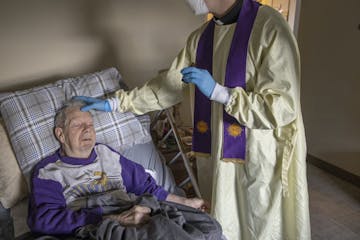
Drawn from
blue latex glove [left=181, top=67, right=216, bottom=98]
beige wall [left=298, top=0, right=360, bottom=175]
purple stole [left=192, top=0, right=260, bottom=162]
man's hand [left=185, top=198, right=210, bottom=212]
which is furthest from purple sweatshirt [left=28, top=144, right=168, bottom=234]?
beige wall [left=298, top=0, right=360, bottom=175]

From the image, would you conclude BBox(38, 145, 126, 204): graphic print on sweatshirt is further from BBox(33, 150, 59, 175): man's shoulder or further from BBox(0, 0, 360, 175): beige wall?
BBox(0, 0, 360, 175): beige wall

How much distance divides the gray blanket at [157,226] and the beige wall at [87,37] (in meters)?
0.94

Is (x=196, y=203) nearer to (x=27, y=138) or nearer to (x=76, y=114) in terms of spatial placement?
(x=76, y=114)

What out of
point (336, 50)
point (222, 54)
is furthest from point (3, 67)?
point (336, 50)

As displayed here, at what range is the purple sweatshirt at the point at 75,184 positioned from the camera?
1.17m

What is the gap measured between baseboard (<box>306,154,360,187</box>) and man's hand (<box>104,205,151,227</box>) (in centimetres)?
186

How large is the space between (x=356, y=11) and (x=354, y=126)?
0.77 meters

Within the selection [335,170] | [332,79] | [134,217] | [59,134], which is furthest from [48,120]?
[335,170]

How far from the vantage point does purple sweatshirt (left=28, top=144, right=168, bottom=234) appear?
1.17 meters

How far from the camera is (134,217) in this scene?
114 centimetres

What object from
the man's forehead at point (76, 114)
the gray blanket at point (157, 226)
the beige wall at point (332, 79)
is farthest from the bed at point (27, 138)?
the beige wall at point (332, 79)

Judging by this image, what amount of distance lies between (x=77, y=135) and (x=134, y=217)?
43cm

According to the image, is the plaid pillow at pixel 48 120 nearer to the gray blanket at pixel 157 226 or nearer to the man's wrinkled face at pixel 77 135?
the man's wrinkled face at pixel 77 135

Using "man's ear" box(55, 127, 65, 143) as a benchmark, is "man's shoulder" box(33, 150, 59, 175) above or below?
below
